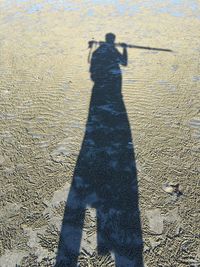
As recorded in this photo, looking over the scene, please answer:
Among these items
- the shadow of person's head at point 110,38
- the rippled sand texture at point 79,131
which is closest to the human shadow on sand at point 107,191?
the rippled sand texture at point 79,131

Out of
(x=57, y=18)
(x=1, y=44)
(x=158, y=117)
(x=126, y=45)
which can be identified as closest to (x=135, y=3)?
(x=57, y=18)

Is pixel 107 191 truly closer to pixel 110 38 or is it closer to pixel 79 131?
pixel 79 131

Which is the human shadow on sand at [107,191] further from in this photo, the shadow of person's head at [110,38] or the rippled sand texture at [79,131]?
the shadow of person's head at [110,38]

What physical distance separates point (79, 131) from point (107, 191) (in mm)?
1509

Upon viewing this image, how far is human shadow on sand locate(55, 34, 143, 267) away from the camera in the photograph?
311 centimetres

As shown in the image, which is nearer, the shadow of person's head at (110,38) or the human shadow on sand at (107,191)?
the human shadow on sand at (107,191)

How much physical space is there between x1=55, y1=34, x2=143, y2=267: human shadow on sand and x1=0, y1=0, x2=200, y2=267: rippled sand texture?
10 cm

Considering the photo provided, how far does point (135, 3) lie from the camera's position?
42.9ft

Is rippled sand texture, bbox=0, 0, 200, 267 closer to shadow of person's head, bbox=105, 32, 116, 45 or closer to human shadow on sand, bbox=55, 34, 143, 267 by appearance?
human shadow on sand, bbox=55, 34, 143, 267

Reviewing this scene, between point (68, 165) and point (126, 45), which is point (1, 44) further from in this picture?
point (68, 165)

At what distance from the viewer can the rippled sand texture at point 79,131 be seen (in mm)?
3217

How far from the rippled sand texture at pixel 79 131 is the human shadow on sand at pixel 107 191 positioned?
0.10 metres

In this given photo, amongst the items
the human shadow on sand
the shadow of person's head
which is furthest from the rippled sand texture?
the shadow of person's head

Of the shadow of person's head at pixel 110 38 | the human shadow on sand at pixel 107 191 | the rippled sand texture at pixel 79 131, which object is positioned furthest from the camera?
the shadow of person's head at pixel 110 38
